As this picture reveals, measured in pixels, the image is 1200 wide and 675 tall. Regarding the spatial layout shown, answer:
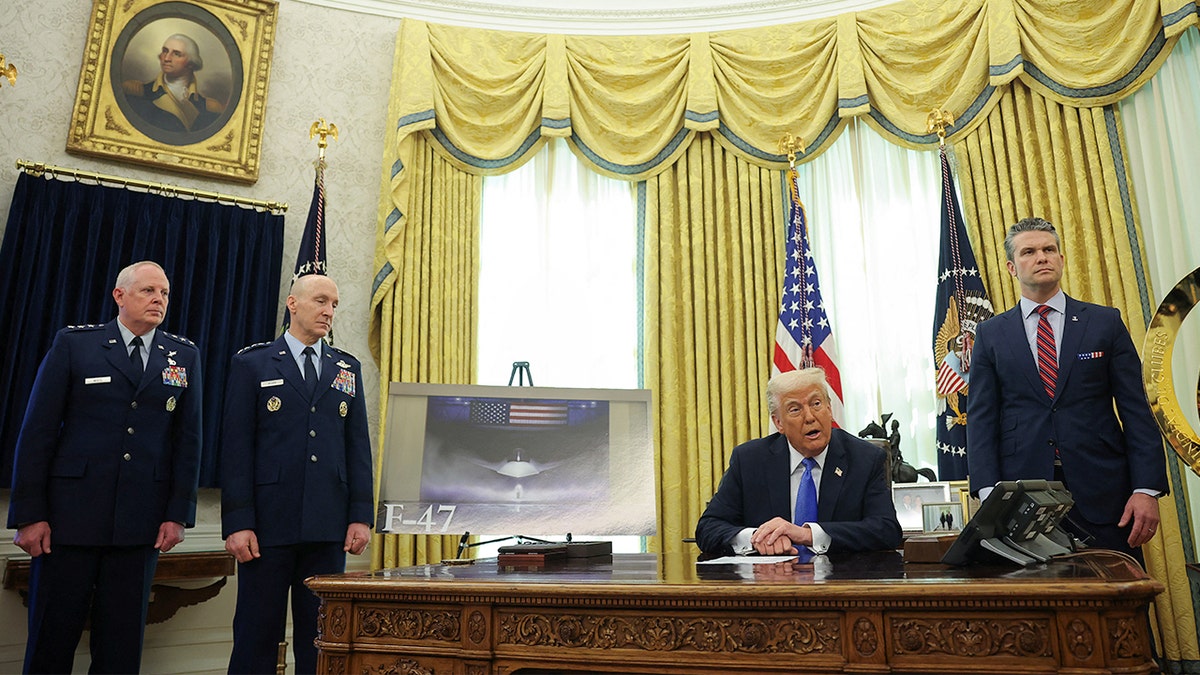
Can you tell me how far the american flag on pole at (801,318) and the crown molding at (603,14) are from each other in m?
1.32

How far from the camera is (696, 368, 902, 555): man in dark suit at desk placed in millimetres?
2371

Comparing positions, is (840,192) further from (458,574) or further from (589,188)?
(458,574)

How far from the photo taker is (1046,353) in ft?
8.77

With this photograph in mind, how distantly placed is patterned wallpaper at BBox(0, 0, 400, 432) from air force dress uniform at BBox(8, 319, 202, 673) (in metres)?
1.84

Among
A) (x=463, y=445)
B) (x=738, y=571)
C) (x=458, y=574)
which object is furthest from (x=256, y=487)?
(x=738, y=571)

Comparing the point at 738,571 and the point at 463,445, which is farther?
the point at 463,445

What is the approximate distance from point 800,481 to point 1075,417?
Result: 0.87 meters

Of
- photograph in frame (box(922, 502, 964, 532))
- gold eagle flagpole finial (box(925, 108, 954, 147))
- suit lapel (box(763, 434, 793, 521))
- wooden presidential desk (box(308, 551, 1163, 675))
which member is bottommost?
wooden presidential desk (box(308, 551, 1163, 675))

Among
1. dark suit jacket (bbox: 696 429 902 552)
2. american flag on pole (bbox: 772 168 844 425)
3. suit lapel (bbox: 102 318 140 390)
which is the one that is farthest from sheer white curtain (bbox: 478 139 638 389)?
dark suit jacket (bbox: 696 429 902 552)

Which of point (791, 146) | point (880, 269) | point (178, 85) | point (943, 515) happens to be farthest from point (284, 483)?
point (880, 269)

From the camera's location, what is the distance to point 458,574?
6.19 ft

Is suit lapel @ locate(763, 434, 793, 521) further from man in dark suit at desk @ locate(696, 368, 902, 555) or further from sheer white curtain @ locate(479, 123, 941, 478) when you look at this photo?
sheer white curtain @ locate(479, 123, 941, 478)

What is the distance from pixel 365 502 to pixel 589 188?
9.85 ft

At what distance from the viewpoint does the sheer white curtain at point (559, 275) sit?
5.22m
